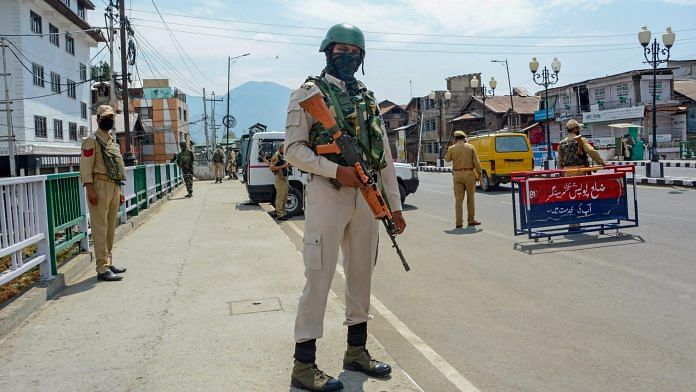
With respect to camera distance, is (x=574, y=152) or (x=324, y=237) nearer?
(x=324, y=237)

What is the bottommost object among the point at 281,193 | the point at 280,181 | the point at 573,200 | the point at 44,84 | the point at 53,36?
the point at 573,200

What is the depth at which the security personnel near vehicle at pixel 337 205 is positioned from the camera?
3279 mm

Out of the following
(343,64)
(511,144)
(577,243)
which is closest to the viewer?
(343,64)

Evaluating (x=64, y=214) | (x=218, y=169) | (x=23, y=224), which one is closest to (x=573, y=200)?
(x=64, y=214)

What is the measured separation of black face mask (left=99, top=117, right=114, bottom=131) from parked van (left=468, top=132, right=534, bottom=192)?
14.2 meters

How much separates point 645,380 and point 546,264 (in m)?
3.66

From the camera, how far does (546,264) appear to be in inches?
281

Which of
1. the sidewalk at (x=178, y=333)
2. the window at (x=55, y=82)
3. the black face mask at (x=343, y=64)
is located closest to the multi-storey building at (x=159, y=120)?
the window at (x=55, y=82)

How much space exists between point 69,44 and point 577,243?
38.8 m

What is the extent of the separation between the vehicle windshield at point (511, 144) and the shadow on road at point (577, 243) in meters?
10.3

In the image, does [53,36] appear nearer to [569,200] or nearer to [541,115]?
[569,200]

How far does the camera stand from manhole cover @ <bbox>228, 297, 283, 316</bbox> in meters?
5.07

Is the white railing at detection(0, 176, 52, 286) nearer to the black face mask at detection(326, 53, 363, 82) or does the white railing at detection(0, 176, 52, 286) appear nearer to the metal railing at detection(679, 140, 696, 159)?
the black face mask at detection(326, 53, 363, 82)

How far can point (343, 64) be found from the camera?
3.47 meters
